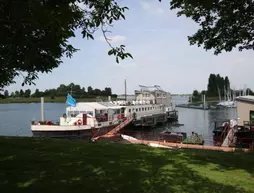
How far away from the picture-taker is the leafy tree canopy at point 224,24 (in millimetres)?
9078

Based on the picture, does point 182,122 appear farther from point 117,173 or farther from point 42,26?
point 42,26

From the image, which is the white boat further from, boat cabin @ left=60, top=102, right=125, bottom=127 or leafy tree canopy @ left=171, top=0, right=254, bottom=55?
leafy tree canopy @ left=171, top=0, right=254, bottom=55

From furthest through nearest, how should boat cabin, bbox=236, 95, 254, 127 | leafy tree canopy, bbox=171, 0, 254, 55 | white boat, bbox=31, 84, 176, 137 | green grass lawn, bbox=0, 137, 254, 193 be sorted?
white boat, bbox=31, 84, 176, 137
boat cabin, bbox=236, 95, 254, 127
leafy tree canopy, bbox=171, 0, 254, 55
green grass lawn, bbox=0, 137, 254, 193

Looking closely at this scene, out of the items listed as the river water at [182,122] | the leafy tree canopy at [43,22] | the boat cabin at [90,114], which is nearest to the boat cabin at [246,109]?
the river water at [182,122]

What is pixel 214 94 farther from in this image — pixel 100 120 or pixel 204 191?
pixel 204 191

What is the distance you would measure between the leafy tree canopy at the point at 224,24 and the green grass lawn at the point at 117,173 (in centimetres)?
445

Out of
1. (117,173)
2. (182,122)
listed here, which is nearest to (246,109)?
(117,173)

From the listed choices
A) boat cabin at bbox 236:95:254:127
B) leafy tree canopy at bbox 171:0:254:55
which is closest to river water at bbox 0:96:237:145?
boat cabin at bbox 236:95:254:127

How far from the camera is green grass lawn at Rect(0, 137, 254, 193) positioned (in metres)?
5.72

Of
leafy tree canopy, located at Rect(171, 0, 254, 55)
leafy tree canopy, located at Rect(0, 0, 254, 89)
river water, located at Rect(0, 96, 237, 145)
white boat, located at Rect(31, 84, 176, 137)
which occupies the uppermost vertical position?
leafy tree canopy, located at Rect(171, 0, 254, 55)

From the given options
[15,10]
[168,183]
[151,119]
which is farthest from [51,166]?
[151,119]

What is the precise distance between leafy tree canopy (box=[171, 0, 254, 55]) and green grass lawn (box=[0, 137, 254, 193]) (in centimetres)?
445

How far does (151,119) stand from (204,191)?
1651 inches

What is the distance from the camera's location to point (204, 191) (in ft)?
19.0
